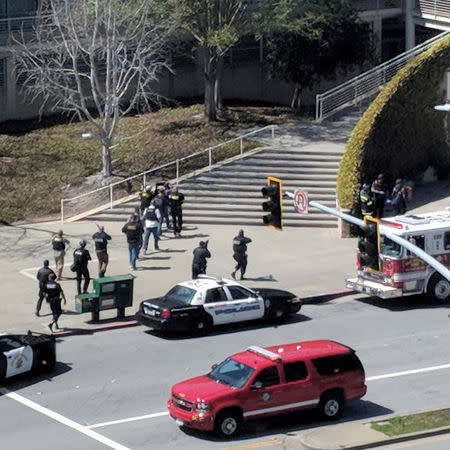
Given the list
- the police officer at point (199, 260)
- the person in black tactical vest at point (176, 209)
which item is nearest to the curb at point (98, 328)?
the police officer at point (199, 260)

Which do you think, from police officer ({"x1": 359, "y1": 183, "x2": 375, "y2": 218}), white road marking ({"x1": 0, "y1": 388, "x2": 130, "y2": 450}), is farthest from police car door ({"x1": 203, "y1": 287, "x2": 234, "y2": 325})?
police officer ({"x1": 359, "y1": 183, "x2": 375, "y2": 218})

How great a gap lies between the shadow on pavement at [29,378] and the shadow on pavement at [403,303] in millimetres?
8795

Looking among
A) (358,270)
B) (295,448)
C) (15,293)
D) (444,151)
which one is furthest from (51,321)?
(444,151)

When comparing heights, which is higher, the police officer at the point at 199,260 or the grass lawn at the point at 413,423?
the police officer at the point at 199,260

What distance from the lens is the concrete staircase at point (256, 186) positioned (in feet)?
137

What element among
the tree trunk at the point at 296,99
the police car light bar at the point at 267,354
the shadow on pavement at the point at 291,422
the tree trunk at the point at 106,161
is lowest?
the shadow on pavement at the point at 291,422

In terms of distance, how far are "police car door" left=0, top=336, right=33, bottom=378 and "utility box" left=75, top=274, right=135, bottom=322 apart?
409cm

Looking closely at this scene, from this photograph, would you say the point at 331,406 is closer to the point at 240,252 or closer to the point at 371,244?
the point at 371,244

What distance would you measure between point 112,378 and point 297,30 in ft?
69.7

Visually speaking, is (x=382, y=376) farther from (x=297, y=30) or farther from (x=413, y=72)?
(x=297, y=30)

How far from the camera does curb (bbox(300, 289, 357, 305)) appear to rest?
110 feet

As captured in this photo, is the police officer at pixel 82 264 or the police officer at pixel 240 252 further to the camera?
the police officer at pixel 240 252

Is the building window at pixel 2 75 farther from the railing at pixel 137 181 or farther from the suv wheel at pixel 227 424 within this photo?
the suv wheel at pixel 227 424

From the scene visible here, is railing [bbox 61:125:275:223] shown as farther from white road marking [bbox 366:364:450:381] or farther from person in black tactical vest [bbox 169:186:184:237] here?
white road marking [bbox 366:364:450:381]
